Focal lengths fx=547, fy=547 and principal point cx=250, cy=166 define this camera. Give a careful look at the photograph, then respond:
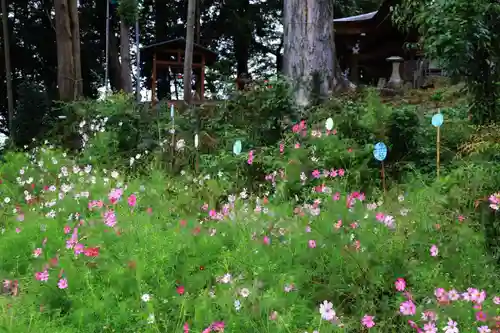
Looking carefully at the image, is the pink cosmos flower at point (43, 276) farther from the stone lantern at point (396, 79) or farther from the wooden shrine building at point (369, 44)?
the wooden shrine building at point (369, 44)

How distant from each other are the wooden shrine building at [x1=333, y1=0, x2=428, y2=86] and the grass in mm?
15663

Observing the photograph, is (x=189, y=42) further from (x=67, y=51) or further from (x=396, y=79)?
(x=396, y=79)

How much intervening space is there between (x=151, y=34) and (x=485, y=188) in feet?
95.7

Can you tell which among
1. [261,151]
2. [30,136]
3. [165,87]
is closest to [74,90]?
[30,136]

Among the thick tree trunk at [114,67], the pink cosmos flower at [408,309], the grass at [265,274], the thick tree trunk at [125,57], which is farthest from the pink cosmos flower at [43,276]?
the thick tree trunk at [114,67]

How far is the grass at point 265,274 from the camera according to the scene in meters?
2.19

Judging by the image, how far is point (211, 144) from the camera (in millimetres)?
6406

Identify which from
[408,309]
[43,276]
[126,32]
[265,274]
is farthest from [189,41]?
[408,309]

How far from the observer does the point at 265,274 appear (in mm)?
2494

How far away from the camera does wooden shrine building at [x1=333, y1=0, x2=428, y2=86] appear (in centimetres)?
1877

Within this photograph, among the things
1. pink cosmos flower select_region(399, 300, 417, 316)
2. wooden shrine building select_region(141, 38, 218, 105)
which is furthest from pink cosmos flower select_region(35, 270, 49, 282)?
wooden shrine building select_region(141, 38, 218, 105)

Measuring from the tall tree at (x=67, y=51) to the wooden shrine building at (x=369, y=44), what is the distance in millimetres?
9225

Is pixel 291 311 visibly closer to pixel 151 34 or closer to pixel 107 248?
pixel 107 248

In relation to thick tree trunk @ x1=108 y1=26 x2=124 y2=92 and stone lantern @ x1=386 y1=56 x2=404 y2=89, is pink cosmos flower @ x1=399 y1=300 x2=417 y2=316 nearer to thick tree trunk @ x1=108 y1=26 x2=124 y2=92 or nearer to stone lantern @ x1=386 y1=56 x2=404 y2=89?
stone lantern @ x1=386 y1=56 x2=404 y2=89
